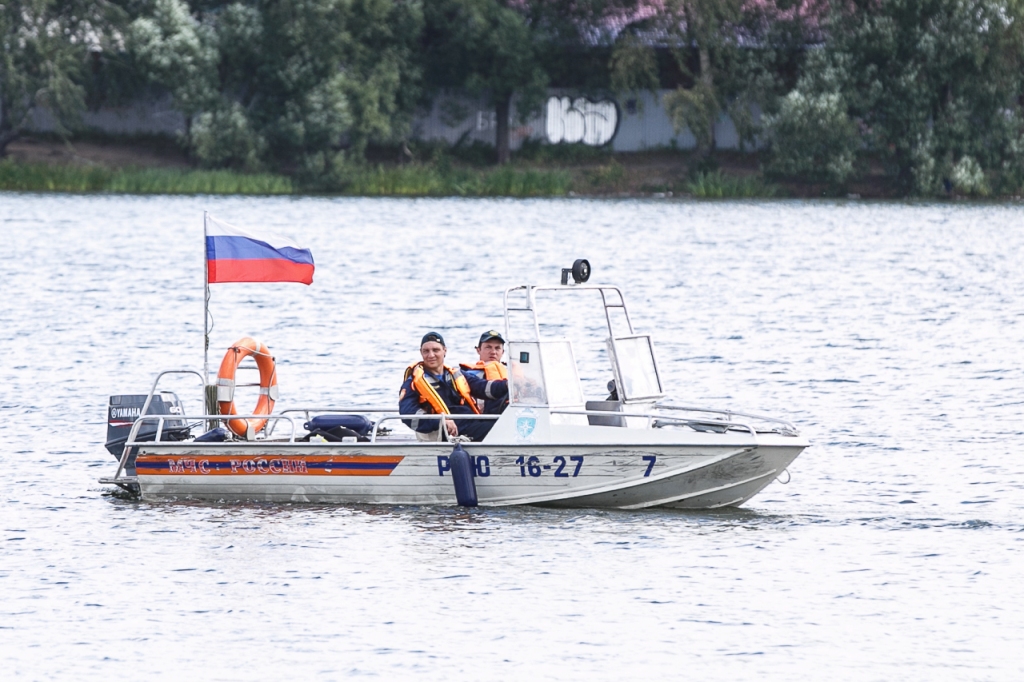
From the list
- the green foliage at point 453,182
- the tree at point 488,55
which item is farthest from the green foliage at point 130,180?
the tree at point 488,55

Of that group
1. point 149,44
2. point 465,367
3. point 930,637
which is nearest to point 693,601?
point 930,637

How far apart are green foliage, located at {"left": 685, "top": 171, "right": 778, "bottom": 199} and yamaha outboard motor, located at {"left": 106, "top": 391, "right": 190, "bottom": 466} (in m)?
57.3

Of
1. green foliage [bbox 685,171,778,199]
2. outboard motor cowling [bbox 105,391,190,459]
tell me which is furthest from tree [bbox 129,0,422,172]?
outboard motor cowling [bbox 105,391,190,459]

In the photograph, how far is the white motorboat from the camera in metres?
17.8

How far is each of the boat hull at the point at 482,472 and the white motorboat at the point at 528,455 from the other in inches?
0.4

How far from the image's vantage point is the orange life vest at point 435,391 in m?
18.4

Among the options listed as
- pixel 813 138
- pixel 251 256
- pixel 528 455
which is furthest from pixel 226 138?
pixel 528 455

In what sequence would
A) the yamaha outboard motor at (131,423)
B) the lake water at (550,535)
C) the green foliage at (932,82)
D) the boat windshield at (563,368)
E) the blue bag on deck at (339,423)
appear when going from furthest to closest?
the green foliage at (932,82) → the yamaha outboard motor at (131,423) → the blue bag on deck at (339,423) → the boat windshield at (563,368) → the lake water at (550,535)

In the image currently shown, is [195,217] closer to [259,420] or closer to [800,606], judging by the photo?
[259,420]

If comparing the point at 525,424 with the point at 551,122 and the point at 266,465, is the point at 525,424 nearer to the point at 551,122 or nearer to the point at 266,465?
the point at 266,465

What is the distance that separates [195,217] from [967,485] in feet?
165

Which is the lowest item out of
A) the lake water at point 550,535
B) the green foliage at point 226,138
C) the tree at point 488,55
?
the lake water at point 550,535

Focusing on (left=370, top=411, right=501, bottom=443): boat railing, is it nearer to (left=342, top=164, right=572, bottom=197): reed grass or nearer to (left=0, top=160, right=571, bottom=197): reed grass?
(left=0, top=160, right=571, bottom=197): reed grass

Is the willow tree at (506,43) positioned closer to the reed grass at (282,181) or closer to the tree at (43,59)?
the reed grass at (282,181)
